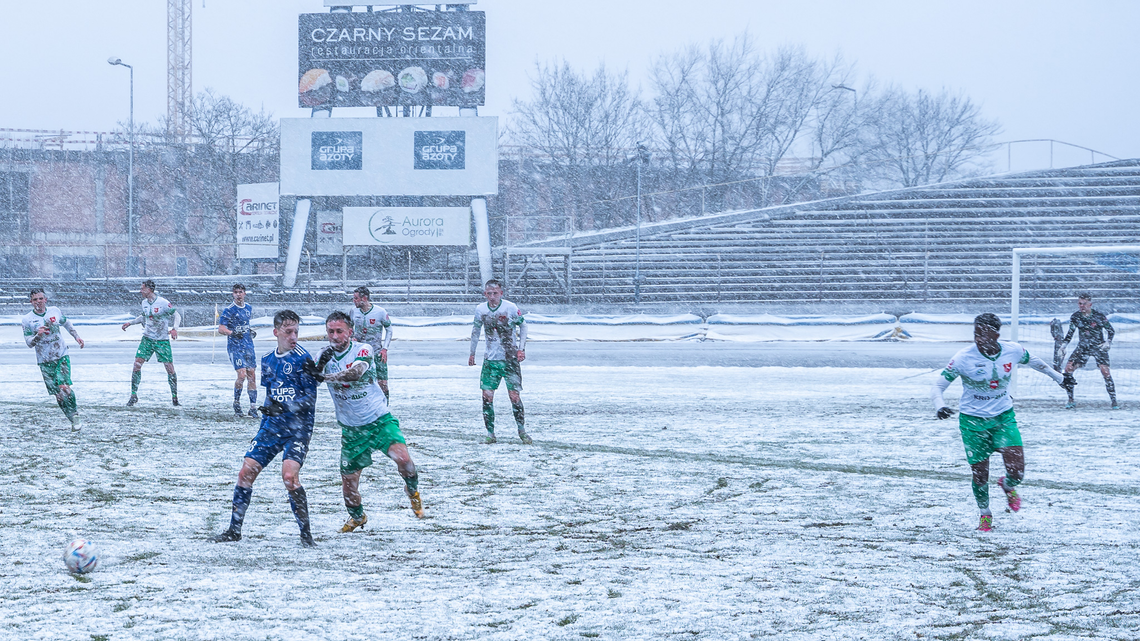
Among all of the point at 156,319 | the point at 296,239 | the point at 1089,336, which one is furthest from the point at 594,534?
the point at 296,239

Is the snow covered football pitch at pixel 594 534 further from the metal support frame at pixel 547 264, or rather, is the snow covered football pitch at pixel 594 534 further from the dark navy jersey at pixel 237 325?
the metal support frame at pixel 547 264

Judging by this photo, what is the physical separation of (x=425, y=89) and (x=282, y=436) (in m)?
Answer: 36.7

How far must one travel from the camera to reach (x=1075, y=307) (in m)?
31.1

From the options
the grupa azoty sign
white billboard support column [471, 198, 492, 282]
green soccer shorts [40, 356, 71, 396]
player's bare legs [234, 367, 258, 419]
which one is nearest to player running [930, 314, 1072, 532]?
player's bare legs [234, 367, 258, 419]

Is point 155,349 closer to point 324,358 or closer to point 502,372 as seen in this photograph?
point 502,372

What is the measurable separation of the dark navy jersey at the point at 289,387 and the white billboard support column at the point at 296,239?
1452 inches

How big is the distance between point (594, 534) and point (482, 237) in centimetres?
3483

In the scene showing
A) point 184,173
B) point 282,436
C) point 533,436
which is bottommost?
point 533,436

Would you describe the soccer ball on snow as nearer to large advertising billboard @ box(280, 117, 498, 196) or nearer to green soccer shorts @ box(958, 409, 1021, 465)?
green soccer shorts @ box(958, 409, 1021, 465)

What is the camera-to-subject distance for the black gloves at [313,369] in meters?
7.04

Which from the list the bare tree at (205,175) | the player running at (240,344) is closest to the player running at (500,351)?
the player running at (240,344)

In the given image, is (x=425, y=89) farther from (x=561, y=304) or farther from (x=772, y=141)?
(x=772, y=141)

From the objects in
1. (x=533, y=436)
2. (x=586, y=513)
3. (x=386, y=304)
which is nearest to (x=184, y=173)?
(x=386, y=304)

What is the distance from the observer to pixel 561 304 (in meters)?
36.0
